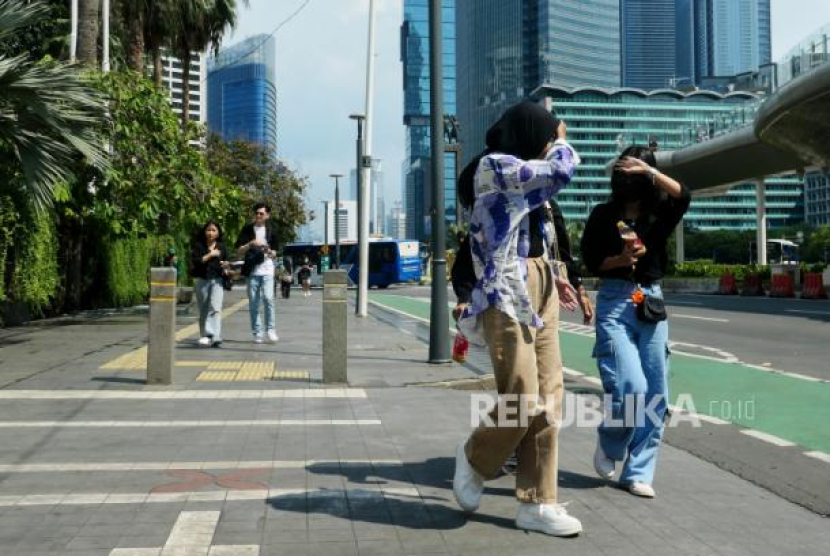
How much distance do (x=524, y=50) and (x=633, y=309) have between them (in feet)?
493

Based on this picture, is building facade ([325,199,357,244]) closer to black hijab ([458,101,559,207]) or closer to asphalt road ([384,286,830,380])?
asphalt road ([384,286,830,380])

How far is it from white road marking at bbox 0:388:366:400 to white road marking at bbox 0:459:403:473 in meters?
2.49

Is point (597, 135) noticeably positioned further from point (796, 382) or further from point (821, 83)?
point (796, 382)

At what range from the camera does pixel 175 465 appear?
4.97 m

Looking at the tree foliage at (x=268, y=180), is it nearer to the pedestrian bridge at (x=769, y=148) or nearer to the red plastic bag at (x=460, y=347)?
the pedestrian bridge at (x=769, y=148)

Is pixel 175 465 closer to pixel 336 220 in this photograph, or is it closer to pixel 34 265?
pixel 34 265

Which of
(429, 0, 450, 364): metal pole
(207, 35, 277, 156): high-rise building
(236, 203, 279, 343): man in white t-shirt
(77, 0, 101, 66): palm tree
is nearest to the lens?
(429, 0, 450, 364): metal pole

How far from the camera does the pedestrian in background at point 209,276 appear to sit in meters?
11.6

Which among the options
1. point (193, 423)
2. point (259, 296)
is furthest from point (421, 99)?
point (193, 423)

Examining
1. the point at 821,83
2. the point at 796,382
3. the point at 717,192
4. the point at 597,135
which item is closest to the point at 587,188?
the point at 597,135

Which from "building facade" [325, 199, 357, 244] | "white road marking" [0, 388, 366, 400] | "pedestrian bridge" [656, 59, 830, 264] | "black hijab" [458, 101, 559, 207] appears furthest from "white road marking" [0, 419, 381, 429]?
"building facade" [325, 199, 357, 244]

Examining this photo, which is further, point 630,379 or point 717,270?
point 717,270

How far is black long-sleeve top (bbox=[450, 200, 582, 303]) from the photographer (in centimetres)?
388

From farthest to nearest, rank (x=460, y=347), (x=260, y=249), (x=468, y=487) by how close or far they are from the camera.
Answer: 1. (x=260, y=249)
2. (x=460, y=347)
3. (x=468, y=487)
